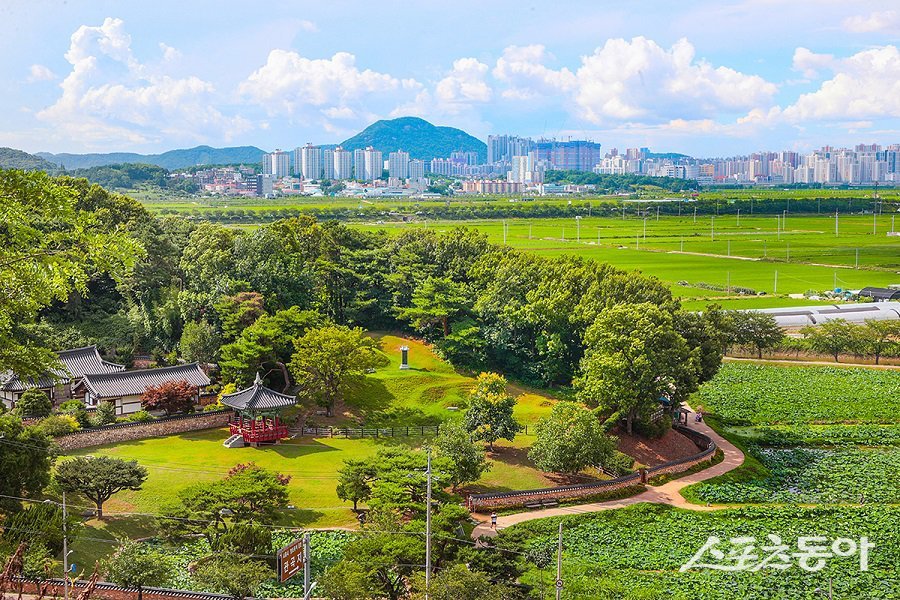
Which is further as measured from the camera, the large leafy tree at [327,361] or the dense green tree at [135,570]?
the large leafy tree at [327,361]

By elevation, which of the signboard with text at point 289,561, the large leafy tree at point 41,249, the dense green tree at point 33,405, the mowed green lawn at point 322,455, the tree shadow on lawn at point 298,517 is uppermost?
the large leafy tree at point 41,249

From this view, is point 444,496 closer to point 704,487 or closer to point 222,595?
point 222,595

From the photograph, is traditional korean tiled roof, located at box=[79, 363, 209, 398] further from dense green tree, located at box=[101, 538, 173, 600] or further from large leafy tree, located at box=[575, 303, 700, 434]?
large leafy tree, located at box=[575, 303, 700, 434]

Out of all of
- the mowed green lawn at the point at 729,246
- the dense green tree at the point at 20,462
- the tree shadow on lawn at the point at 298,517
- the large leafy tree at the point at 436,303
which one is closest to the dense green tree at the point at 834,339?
the mowed green lawn at the point at 729,246

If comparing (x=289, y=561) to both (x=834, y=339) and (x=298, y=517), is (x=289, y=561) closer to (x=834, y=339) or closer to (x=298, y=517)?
(x=298, y=517)

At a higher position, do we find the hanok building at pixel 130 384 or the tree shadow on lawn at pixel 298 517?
the hanok building at pixel 130 384

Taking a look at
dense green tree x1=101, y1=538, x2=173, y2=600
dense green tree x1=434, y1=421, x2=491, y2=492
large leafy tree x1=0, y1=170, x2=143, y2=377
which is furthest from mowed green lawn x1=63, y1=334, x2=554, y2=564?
large leafy tree x1=0, y1=170, x2=143, y2=377

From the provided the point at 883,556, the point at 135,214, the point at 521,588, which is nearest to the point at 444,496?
the point at 521,588

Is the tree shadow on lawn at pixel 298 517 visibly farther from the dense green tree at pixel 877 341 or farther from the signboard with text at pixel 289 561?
the dense green tree at pixel 877 341
